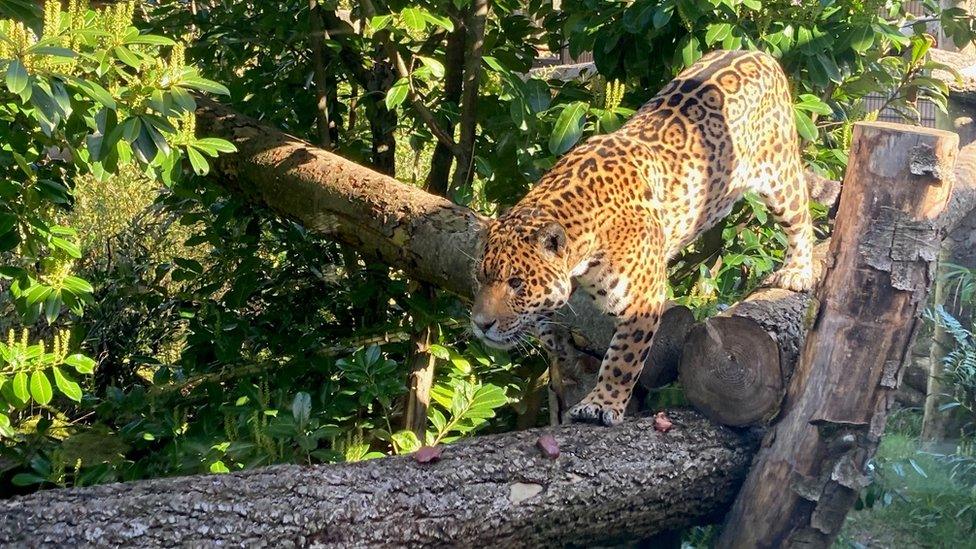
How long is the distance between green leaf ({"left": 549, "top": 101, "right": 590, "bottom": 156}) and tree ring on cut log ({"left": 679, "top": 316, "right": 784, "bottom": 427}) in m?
1.11

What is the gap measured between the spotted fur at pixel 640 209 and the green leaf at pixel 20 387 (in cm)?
191

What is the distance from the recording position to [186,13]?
6.50 m

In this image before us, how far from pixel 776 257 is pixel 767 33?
Result: 1.44 m

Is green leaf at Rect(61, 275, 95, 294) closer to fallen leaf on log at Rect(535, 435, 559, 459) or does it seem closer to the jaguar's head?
the jaguar's head

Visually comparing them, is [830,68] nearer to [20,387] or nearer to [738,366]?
[738,366]

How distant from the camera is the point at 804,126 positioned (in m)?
6.09

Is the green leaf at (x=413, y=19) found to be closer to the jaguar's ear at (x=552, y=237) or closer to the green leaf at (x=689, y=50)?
the jaguar's ear at (x=552, y=237)

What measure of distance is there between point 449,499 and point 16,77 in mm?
2108

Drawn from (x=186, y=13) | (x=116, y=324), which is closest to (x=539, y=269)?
(x=186, y=13)

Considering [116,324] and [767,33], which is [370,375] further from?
[116,324]

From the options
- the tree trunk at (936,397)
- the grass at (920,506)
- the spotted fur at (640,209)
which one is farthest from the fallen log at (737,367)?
the tree trunk at (936,397)

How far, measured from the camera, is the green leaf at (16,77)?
320cm

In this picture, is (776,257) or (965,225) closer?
(776,257)

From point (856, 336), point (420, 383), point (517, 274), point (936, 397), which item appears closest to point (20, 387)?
point (517, 274)
